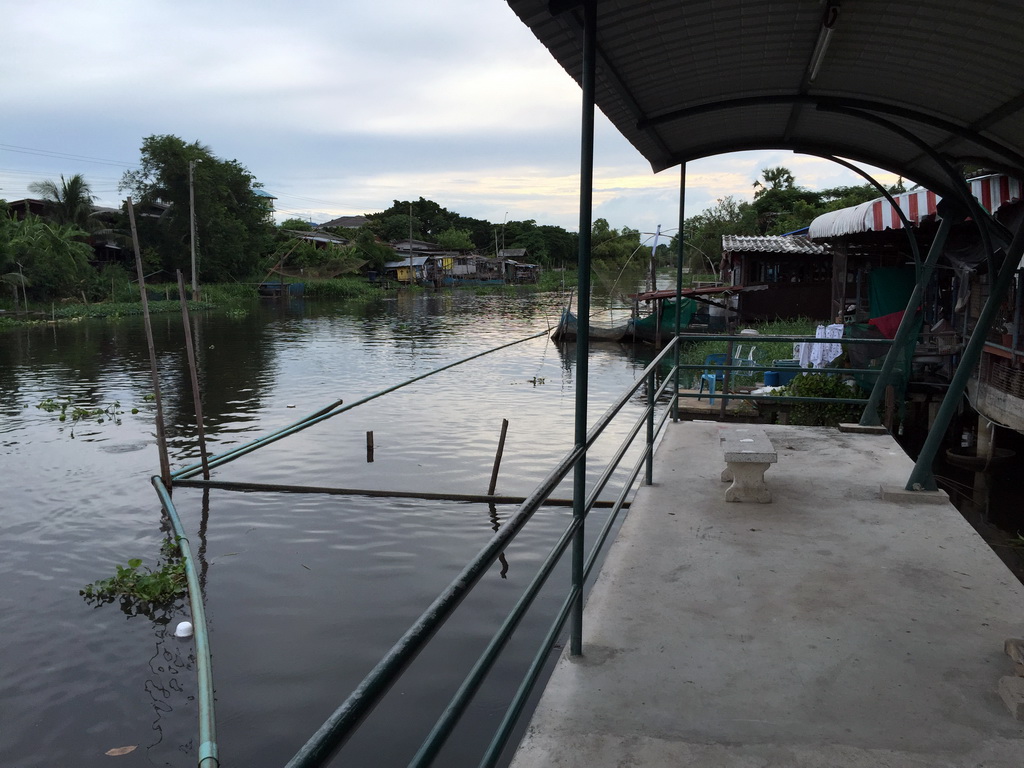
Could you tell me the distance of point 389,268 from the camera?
70.4 m

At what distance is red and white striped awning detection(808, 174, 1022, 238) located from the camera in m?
8.12

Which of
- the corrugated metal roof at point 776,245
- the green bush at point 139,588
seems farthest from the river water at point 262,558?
the corrugated metal roof at point 776,245

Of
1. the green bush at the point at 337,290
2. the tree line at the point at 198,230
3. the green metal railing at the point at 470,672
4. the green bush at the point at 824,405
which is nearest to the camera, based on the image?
the green metal railing at the point at 470,672

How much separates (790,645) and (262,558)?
697cm

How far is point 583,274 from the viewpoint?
2.87 metres

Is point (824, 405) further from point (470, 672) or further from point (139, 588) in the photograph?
point (470, 672)

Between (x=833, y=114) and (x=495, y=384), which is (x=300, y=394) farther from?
(x=833, y=114)

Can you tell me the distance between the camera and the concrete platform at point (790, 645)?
8.28ft

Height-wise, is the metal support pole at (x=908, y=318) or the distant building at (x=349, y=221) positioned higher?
the distant building at (x=349, y=221)

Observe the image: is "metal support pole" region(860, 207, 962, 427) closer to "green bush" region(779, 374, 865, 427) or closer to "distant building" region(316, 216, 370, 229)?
"green bush" region(779, 374, 865, 427)

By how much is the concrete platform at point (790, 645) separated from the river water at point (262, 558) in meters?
2.65

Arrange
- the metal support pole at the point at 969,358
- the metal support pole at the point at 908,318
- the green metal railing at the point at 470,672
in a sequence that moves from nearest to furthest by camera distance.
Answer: the green metal railing at the point at 470,672 < the metal support pole at the point at 969,358 < the metal support pole at the point at 908,318

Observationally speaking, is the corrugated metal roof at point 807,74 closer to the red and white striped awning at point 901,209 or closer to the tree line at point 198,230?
the red and white striped awning at point 901,209

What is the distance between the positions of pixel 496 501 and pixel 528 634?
7.35 ft
